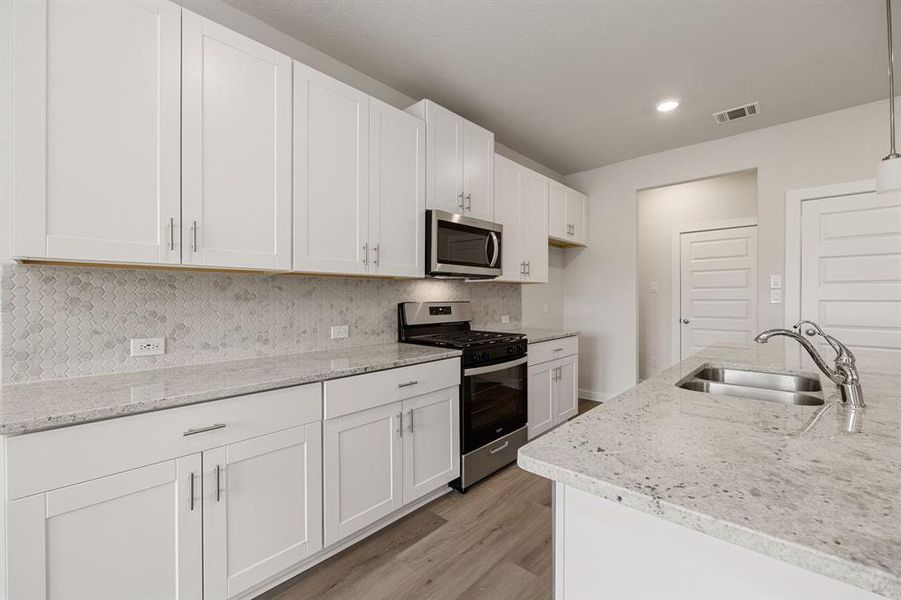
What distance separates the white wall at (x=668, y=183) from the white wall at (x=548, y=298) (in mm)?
124

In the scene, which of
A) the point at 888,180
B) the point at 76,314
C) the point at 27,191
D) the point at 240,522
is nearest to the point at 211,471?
the point at 240,522

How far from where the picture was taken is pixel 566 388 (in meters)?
3.58

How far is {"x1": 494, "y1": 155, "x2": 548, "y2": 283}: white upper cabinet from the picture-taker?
3225 mm

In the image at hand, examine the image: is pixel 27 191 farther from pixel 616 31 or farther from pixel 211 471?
pixel 616 31

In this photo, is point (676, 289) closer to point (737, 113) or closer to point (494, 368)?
point (737, 113)

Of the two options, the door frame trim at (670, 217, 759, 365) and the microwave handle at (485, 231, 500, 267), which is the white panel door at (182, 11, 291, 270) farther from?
the door frame trim at (670, 217, 759, 365)

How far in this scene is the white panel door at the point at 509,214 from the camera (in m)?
3.18

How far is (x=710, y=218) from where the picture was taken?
459cm

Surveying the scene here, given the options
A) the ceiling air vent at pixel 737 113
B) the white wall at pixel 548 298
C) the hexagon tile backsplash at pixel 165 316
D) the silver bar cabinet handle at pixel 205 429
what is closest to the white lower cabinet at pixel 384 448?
the silver bar cabinet handle at pixel 205 429

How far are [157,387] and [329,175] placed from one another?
122 cm

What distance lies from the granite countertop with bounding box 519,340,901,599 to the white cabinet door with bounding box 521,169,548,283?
2455 millimetres

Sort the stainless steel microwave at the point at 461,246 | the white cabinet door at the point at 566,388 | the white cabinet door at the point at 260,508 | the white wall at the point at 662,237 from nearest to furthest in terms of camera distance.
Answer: the white cabinet door at the point at 260,508
the stainless steel microwave at the point at 461,246
the white cabinet door at the point at 566,388
the white wall at the point at 662,237

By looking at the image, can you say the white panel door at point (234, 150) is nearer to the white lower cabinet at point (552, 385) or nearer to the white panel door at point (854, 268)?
the white lower cabinet at point (552, 385)

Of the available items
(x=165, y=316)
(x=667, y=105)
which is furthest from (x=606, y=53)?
(x=165, y=316)
